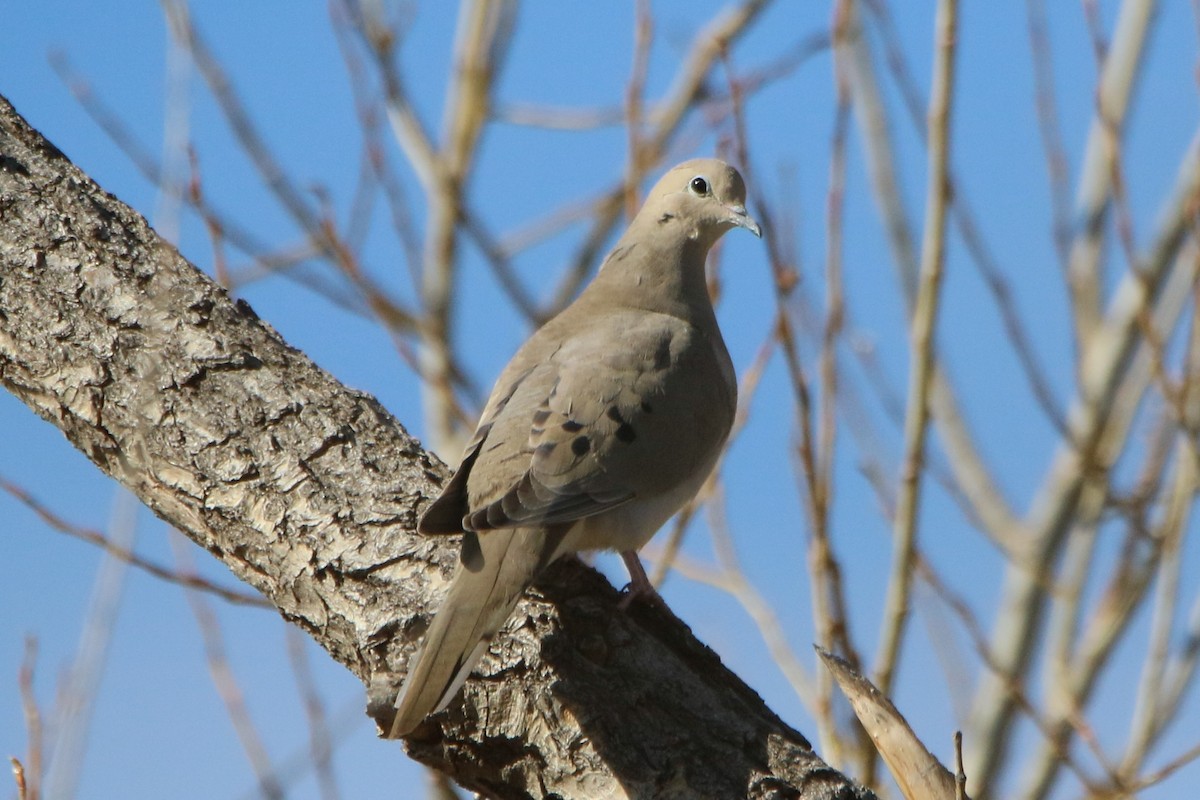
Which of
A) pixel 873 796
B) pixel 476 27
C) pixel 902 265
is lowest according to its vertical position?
pixel 873 796

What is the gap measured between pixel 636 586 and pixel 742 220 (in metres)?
1.42

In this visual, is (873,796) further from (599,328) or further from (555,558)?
(599,328)

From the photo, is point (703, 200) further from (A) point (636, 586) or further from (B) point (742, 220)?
(A) point (636, 586)

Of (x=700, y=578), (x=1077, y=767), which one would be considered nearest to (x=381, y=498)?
(x=700, y=578)

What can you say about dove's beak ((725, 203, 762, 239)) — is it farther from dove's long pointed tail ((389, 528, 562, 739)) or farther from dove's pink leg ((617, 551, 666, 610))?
dove's long pointed tail ((389, 528, 562, 739))

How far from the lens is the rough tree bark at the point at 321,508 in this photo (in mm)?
2502

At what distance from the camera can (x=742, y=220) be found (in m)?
3.97

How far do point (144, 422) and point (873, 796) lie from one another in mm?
1843

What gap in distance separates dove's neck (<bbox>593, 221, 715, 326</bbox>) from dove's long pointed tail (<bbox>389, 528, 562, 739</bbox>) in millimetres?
1237

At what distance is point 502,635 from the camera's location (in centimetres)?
267

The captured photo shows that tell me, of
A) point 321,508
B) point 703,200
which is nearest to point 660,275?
point 703,200

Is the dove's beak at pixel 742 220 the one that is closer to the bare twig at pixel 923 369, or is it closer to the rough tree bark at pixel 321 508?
the bare twig at pixel 923 369

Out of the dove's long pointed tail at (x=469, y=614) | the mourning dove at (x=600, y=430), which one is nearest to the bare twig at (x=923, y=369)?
the mourning dove at (x=600, y=430)

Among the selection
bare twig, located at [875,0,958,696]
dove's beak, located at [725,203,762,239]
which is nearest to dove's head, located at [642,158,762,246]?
dove's beak, located at [725,203,762,239]
